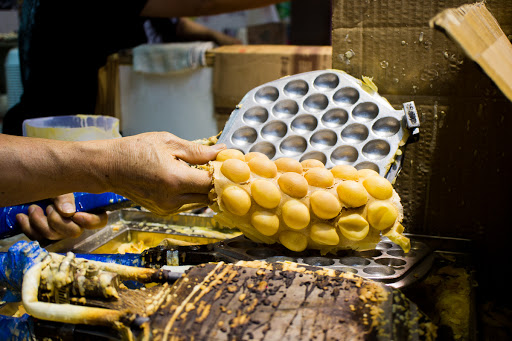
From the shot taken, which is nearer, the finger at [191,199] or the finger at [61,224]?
the finger at [191,199]

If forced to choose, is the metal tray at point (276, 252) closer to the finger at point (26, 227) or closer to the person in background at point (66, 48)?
the finger at point (26, 227)

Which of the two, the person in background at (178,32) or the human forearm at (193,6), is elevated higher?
the human forearm at (193,6)

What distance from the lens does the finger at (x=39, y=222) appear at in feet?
5.01

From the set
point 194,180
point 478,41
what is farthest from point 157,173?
point 478,41

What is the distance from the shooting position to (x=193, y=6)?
11.6ft

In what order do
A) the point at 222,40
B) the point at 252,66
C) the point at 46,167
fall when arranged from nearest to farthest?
the point at 46,167, the point at 252,66, the point at 222,40

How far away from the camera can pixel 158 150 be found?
123 cm

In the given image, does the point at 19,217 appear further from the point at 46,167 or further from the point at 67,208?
the point at 46,167

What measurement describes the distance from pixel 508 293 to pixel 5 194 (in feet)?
5.38

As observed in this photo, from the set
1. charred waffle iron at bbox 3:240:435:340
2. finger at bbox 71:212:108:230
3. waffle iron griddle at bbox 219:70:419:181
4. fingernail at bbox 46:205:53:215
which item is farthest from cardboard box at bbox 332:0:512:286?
fingernail at bbox 46:205:53:215

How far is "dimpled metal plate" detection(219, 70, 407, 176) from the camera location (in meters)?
1.48

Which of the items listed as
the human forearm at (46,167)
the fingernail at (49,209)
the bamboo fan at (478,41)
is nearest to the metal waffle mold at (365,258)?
the human forearm at (46,167)

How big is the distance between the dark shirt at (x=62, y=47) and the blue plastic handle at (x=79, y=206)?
3.92 ft

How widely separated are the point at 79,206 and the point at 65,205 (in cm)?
5
